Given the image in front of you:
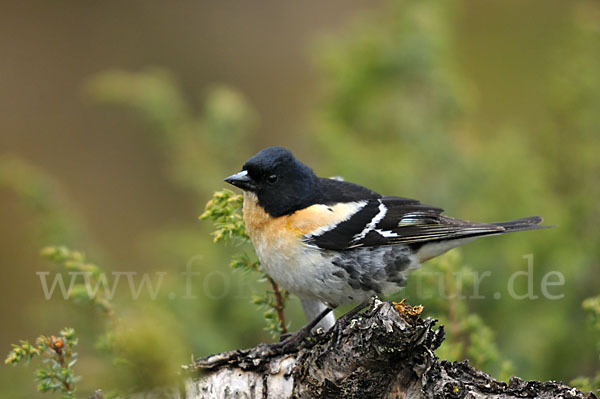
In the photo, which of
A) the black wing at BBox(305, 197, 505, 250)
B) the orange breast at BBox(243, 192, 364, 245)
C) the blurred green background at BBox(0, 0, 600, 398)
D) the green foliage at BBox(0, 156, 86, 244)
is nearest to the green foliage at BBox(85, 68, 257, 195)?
the blurred green background at BBox(0, 0, 600, 398)

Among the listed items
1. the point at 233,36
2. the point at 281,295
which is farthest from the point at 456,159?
the point at 233,36

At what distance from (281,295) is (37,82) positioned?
7.30 m

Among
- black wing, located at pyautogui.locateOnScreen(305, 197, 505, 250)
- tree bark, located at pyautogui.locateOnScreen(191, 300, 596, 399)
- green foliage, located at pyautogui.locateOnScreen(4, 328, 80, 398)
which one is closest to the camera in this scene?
tree bark, located at pyautogui.locateOnScreen(191, 300, 596, 399)

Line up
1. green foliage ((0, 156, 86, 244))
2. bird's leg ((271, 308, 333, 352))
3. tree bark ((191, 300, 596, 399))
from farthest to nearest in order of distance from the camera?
green foliage ((0, 156, 86, 244)) < bird's leg ((271, 308, 333, 352)) < tree bark ((191, 300, 596, 399))

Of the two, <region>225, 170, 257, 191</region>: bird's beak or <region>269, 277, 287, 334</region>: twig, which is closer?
<region>269, 277, 287, 334</region>: twig

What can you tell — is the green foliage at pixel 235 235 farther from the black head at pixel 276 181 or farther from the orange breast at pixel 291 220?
the black head at pixel 276 181

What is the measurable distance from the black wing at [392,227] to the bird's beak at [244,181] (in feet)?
1.42

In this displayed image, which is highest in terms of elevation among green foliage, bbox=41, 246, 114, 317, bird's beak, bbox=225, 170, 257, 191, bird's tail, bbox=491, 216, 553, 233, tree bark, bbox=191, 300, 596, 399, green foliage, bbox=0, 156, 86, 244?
green foliage, bbox=0, 156, 86, 244

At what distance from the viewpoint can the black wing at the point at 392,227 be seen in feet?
10.9

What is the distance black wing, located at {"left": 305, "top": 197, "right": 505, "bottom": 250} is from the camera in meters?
3.33

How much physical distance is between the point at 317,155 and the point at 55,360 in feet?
Result: 12.1

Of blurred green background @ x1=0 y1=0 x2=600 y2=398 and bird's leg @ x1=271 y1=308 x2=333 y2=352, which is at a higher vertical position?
blurred green background @ x1=0 y1=0 x2=600 y2=398

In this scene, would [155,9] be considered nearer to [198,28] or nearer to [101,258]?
[198,28]

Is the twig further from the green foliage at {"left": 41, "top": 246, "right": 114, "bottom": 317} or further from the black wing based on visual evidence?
the green foliage at {"left": 41, "top": 246, "right": 114, "bottom": 317}
